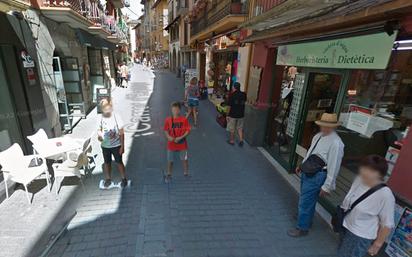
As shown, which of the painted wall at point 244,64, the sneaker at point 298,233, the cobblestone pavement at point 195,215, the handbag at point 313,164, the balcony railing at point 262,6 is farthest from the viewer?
the painted wall at point 244,64

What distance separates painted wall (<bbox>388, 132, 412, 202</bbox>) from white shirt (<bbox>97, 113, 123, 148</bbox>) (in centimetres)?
418

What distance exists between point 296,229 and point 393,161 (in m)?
1.64

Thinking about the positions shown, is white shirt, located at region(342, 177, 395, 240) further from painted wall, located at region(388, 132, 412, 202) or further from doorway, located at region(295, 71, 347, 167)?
doorway, located at region(295, 71, 347, 167)

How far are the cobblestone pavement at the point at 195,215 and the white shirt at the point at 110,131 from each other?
0.98 m

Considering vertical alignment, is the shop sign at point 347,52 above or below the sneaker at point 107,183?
above

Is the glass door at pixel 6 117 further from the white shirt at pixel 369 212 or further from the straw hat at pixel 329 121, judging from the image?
the white shirt at pixel 369 212

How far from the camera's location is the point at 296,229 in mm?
3420

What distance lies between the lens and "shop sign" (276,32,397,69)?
2629 mm

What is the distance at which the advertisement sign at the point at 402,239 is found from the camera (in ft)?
8.02

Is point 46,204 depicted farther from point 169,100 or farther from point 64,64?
point 169,100

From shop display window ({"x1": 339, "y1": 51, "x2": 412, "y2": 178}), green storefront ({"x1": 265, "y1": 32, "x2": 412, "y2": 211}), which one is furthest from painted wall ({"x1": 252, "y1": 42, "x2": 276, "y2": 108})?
shop display window ({"x1": 339, "y1": 51, "x2": 412, "y2": 178})

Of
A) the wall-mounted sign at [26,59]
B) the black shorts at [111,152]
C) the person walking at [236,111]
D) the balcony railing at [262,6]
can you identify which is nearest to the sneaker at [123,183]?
the black shorts at [111,152]

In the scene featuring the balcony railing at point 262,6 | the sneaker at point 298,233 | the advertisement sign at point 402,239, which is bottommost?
the sneaker at point 298,233

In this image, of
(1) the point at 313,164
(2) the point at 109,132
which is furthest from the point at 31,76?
(1) the point at 313,164
